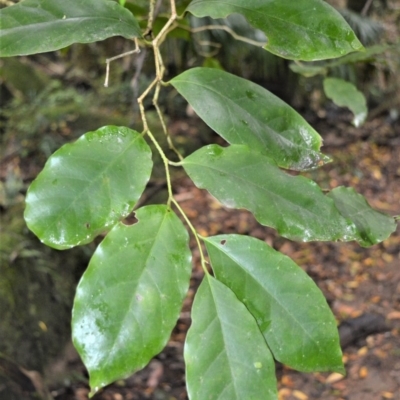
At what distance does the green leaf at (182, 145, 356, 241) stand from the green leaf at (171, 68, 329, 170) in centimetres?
5

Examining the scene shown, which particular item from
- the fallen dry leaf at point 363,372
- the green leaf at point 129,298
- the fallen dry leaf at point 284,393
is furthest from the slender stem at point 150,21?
the fallen dry leaf at point 363,372

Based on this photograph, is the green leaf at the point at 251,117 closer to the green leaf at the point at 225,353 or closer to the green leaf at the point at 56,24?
the green leaf at the point at 56,24

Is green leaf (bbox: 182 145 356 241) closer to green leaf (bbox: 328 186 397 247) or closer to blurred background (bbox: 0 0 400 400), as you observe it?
green leaf (bbox: 328 186 397 247)

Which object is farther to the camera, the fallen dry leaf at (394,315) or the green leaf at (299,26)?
the fallen dry leaf at (394,315)

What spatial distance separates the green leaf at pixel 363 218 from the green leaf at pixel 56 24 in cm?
38

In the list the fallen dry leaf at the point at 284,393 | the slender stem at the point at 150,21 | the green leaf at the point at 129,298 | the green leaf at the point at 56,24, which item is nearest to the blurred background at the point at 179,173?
the fallen dry leaf at the point at 284,393

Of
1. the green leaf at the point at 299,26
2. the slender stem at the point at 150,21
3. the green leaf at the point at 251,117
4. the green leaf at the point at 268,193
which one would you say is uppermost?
the green leaf at the point at 299,26

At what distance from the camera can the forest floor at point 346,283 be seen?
1897mm

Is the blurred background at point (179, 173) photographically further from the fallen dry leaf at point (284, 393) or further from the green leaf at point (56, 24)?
the green leaf at point (56, 24)

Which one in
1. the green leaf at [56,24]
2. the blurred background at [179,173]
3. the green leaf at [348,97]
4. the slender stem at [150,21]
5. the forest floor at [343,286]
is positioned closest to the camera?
the green leaf at [56,24]

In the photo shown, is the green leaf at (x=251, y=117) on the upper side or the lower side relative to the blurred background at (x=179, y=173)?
upper

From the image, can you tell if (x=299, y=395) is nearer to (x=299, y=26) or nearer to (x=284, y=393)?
(x=284, y=393)

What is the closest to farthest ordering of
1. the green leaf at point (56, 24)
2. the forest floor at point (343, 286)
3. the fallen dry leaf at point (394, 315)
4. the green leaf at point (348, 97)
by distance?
the green leaf at point (56, 24) < the green leaf at point (348, 97) < the forest floor at point (343, 286) < the fallen dry leaf at point (394, 315)

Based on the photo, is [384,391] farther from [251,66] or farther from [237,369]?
[251,66]
